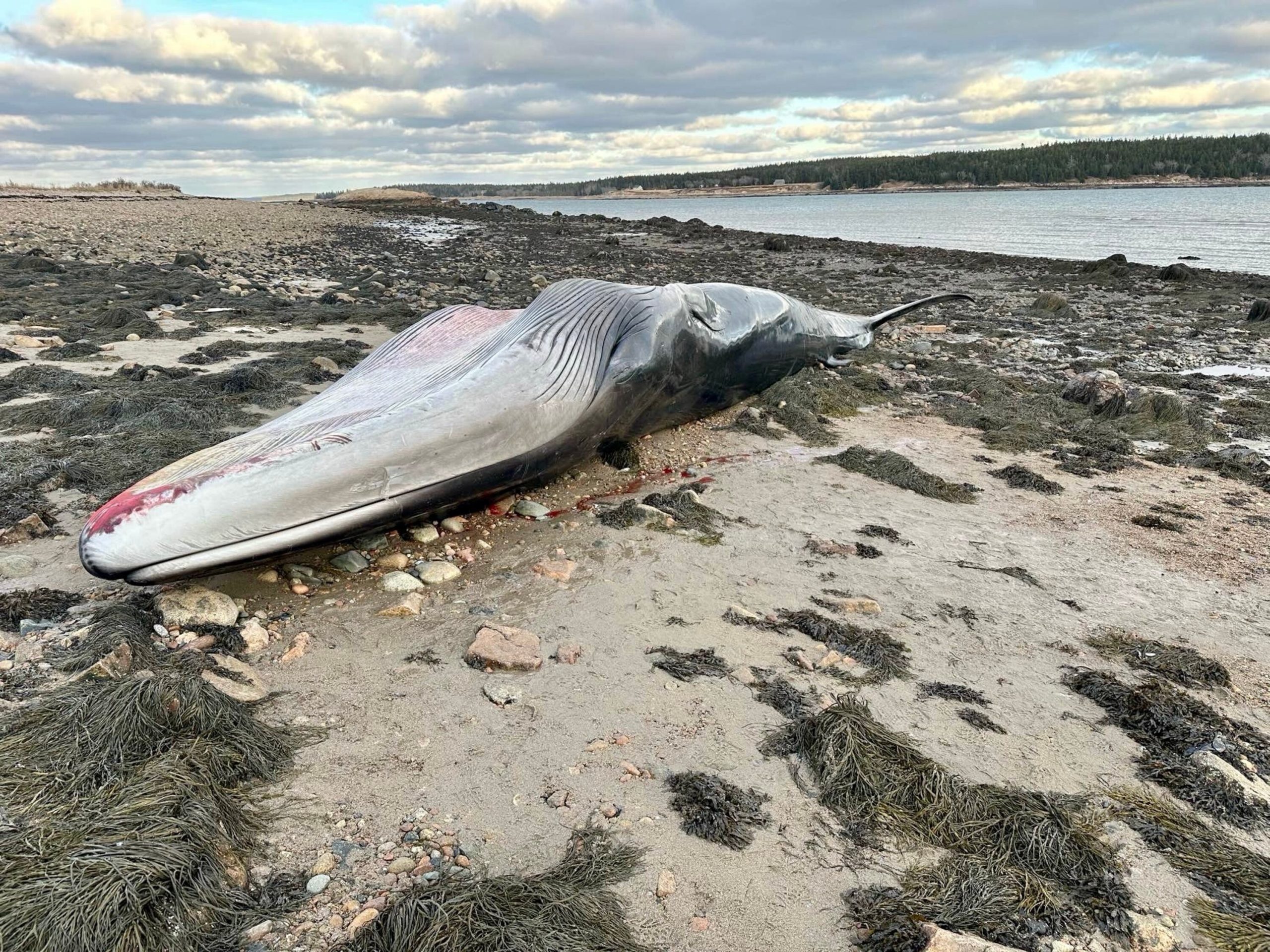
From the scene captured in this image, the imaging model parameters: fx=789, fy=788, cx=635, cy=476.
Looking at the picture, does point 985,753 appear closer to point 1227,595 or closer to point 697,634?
point 697,634

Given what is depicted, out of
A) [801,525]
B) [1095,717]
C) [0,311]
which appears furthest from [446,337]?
[0,311]

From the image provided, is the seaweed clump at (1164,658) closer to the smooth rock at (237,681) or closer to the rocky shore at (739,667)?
the rocky shore at (739,667)

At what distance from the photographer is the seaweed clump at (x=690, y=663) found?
372cm

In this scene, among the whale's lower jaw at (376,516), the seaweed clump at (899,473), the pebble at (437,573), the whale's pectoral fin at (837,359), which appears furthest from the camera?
the whale's pectoral fin at (837,359)

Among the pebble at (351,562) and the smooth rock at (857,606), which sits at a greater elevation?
the pebble at (351,562)

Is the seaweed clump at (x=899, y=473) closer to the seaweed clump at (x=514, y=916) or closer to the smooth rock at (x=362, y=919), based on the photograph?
the seaweed clump at (x=514, y=916)

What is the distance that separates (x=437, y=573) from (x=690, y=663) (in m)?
1.55

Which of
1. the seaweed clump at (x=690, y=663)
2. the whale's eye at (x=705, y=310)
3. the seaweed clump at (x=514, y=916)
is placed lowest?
the seaweed clump at (x=690, y=663)

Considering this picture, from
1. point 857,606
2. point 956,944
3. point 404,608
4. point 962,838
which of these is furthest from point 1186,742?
point 404,608

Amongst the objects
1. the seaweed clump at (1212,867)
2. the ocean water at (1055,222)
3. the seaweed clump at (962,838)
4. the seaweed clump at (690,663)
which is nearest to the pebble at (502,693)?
the seaweed clump at (690,663)

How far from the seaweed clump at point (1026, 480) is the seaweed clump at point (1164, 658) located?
7.76ft

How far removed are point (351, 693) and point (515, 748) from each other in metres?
0.82

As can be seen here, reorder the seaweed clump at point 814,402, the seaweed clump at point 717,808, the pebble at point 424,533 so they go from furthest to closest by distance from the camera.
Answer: the seaweed clump at point 814,402, the pebble at point 424,533, the seaweed clump at point 717,808

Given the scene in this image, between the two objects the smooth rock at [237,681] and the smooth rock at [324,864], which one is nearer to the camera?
the smooth rock at [324,864]
